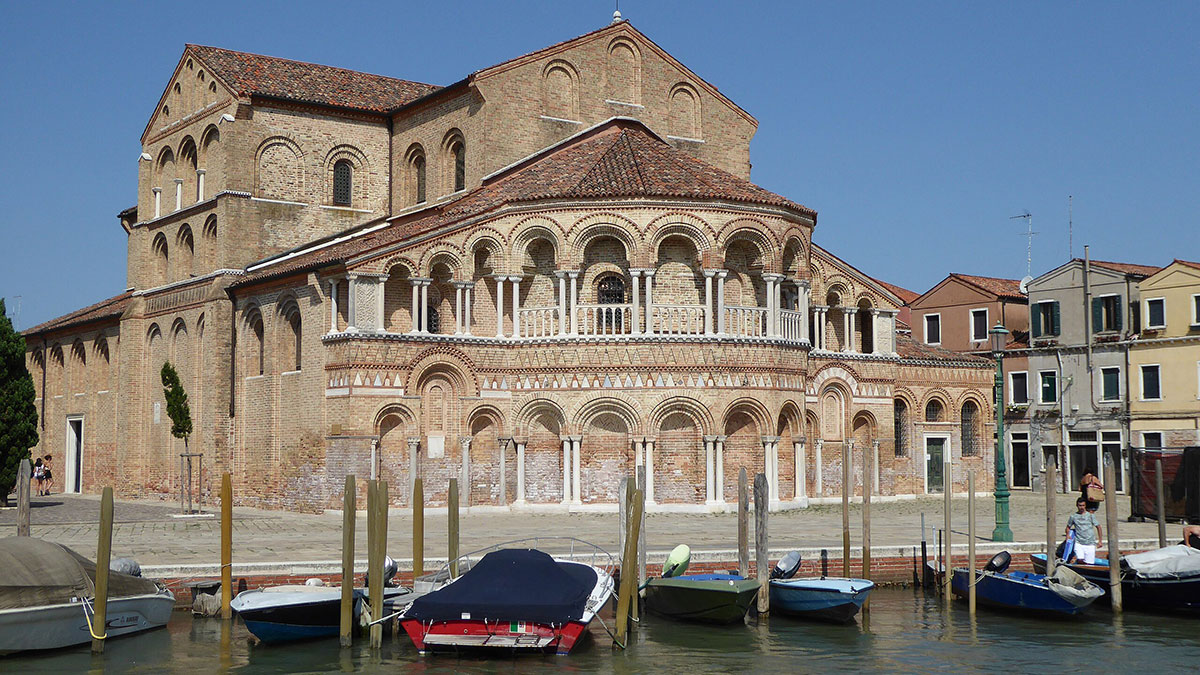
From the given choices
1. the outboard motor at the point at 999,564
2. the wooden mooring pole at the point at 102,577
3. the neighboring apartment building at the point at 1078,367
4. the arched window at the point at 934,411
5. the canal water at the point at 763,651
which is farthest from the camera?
the neighboring apartment building at the point at 1078,367

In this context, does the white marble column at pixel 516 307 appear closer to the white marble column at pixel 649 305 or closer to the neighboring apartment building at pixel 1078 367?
the white marble column at pixel 649 305

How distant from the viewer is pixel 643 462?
1235 inches

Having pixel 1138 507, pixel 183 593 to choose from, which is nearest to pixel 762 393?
pixel 1138 507

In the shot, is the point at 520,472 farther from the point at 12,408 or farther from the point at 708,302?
the point at 12,408

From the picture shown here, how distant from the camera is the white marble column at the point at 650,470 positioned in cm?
3116

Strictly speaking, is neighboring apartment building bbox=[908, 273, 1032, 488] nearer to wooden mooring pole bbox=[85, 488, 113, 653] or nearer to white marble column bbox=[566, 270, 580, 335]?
white marble column bbox=[566, 270, 580, 335]

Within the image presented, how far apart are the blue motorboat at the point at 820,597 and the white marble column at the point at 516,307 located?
14.4 meters

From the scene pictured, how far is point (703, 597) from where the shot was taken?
61.4ft

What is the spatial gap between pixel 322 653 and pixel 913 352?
2748cm

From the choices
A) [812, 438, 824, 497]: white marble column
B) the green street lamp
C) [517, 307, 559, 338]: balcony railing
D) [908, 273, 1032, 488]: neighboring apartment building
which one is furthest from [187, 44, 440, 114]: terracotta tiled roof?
the green street lamp

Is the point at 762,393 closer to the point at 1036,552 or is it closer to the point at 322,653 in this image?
the point at 1036,552

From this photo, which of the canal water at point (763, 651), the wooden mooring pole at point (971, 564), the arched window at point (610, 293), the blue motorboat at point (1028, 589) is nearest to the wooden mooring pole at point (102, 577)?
the canal water at point (763, 651)

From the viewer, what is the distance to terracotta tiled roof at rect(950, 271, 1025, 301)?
47.4 meters

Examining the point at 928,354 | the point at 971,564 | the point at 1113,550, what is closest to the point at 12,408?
the point at 971,564
